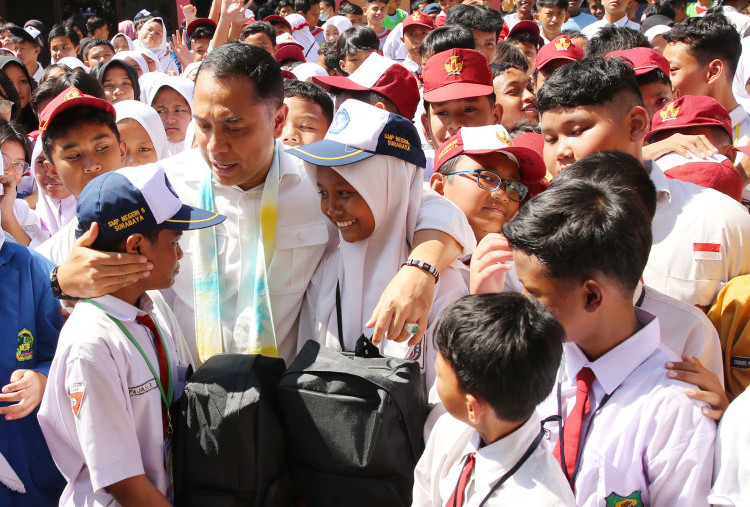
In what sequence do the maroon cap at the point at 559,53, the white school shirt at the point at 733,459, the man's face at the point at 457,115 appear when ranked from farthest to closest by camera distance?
1. the maroon cap at the point at 559,53
2. the man's face at the point at 457,115
3. the white school shirt at the point at 733,459

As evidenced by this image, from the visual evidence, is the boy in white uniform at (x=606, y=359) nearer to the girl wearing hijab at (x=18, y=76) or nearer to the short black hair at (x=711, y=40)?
the short black hair at (x=711, y=40)

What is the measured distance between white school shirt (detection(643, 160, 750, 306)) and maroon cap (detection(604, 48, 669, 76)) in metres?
1.48

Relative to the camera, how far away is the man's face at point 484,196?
2639mm

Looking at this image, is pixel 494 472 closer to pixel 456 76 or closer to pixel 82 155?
pixel 82 155

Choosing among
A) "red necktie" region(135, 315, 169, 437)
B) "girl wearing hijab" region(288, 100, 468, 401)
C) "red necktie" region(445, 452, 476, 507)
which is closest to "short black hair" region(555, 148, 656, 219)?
"girl wearing hijab" region(288, 100, 468, 401)

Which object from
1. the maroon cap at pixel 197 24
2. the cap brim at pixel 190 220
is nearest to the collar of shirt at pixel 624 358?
the cap brim at pixel 190 220

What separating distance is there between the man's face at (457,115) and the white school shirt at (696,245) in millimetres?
1518

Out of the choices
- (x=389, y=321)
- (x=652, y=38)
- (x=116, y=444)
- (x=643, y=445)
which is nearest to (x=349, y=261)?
(x=389, y=321)

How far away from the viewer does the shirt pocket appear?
7.63 feet

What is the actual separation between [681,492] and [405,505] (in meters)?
0.72

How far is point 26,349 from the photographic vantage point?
2.28m

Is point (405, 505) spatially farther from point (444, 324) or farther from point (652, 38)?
point (652, 38)

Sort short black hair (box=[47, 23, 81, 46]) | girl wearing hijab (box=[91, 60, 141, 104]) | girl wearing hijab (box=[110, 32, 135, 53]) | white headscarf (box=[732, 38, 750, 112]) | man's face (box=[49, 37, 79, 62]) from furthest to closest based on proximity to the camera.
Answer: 1. girl wearing hijab (box=[110, 32, 135, 53])
2. short black hair (box=[47, 23, 81, 46])
3. man's face (box=[49, 37, 79, 62])
4. girl wearing hijab (box=[91, 60, 141, 104])
5. white headscarf (box=[732, 38, 750, 112])

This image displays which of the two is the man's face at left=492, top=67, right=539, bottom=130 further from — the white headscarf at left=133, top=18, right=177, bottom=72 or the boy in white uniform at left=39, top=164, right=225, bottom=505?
the white headscarf at left=133, top=18, right=177, bottom=72
